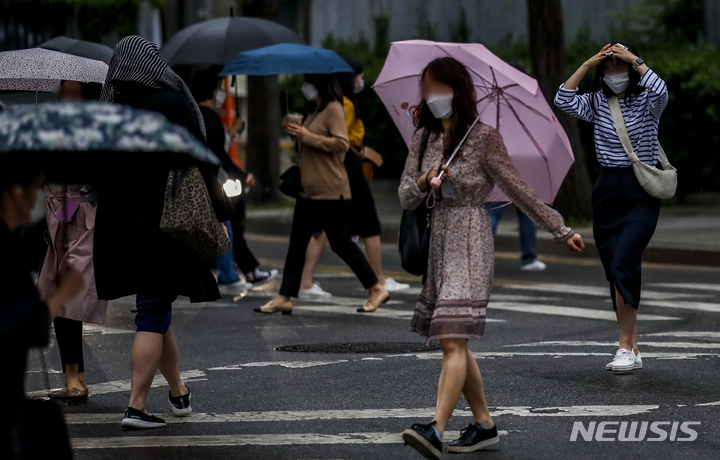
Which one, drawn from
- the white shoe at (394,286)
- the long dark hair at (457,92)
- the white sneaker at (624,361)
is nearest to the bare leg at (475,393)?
the long dark hair at (457,92)

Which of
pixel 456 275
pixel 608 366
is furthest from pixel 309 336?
pixel 456 275

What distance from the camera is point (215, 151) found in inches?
373

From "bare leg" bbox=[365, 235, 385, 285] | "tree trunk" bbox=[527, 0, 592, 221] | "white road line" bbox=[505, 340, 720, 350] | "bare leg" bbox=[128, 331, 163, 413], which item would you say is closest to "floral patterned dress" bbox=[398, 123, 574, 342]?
"bare leg" bbox=[128, 331, 163, 413]

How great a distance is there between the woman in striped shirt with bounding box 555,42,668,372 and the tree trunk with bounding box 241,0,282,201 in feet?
44.9

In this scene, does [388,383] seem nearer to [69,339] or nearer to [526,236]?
[69,339]

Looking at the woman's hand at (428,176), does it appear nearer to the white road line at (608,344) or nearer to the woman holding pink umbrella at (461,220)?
the woman holding pink umbrella at (461,220)

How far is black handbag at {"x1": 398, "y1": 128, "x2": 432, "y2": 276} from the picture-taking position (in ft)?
16.2

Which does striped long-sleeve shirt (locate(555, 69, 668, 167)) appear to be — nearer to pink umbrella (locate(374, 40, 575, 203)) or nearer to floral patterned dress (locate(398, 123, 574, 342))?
pink umbrella (locate(374, 40, 575, 203))

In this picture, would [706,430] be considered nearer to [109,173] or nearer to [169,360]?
[169,360]

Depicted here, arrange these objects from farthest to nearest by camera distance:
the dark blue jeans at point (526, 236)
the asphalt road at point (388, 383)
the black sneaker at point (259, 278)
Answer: the dark blue jeans at point (526, 236)
the black sneaker at point (259, 278)
the asphalt road at point (388, 383)

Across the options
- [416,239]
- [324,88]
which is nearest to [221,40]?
[324,88]

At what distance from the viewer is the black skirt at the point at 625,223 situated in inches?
265

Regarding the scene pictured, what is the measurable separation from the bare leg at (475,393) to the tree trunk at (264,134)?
1554 cm

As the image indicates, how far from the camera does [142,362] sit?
534cm
